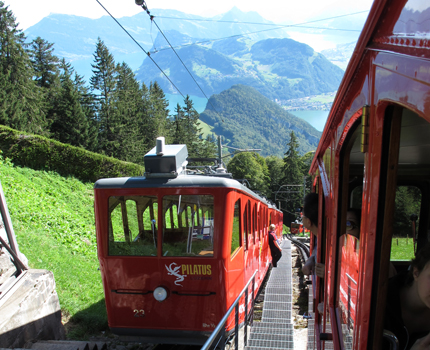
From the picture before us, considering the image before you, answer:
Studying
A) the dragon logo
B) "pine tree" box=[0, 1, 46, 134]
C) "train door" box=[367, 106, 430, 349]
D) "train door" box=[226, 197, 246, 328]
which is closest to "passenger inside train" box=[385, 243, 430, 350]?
"train door" box=[367, 106, 430, 349]

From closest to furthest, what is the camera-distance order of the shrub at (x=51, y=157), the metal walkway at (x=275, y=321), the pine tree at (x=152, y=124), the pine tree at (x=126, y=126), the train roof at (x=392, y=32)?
the train roof at (x=392, y=32), the metal walkway at (x=275, y=321), the shrub at (x=51, y=157), the pine tree at (x=126, y=126), the pine tree at (x=152, y=124)

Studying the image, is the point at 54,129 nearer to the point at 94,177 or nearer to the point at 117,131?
the point at 117,131

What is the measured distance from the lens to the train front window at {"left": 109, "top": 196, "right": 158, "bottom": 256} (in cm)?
582

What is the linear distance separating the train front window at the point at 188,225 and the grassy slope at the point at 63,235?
3231mm

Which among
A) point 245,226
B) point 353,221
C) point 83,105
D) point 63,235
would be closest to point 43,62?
point 83,105

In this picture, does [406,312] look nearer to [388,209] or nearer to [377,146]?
[388,209]

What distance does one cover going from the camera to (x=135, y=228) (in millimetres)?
5867

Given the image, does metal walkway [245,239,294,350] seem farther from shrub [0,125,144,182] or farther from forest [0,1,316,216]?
forest [0,1,316,216]

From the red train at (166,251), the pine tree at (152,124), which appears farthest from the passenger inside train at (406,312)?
the pine tree at (152,124)

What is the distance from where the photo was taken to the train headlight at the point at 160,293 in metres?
5.68

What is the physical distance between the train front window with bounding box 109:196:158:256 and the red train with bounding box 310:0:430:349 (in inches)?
131

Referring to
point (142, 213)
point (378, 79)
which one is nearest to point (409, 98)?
point (378, 79)

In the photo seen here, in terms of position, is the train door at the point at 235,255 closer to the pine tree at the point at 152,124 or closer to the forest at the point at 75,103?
the forest at the point at 75,103

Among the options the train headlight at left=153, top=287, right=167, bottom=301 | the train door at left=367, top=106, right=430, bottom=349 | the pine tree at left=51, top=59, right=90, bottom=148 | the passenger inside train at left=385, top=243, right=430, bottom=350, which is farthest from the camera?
the pine tree at left=51, top=59, right=90, bottom=148
